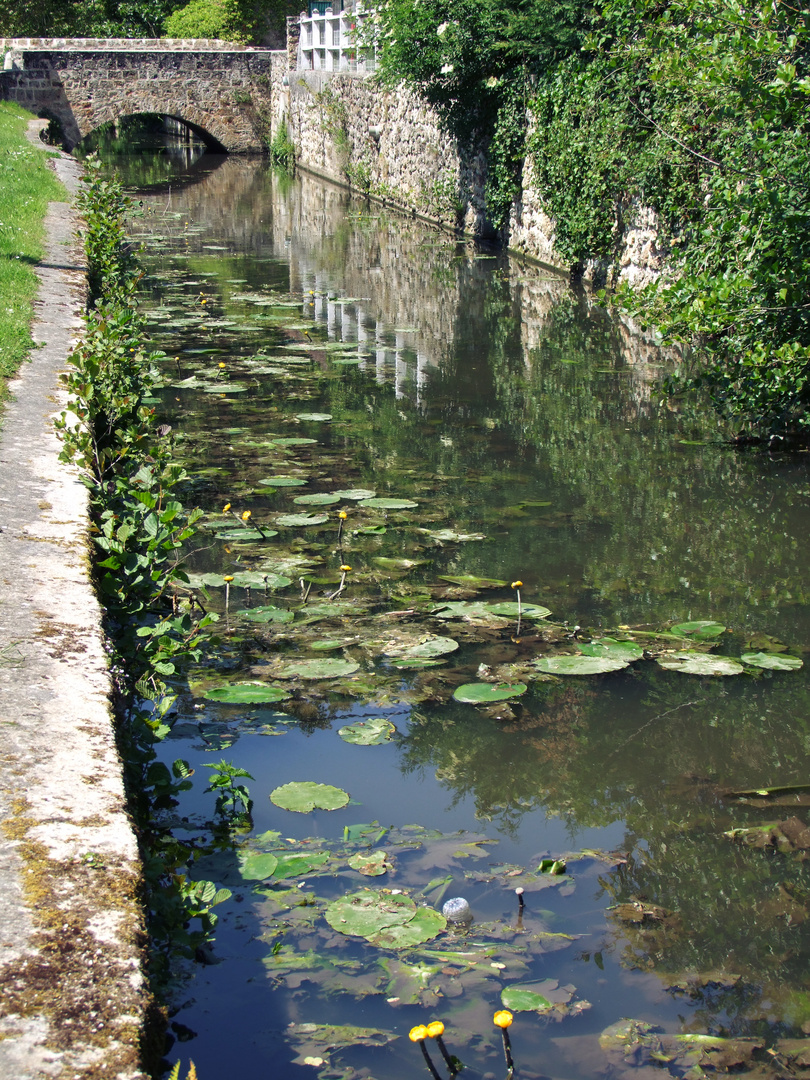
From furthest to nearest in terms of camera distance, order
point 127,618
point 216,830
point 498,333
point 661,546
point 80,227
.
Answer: point 80,227
point 498,333
point 661,546
point 127,618
point 216,830

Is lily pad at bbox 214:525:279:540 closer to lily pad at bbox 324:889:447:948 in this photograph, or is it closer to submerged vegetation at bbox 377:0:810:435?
lily pad at bbox 324:889:447:948

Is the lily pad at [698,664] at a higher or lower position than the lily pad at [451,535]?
lower

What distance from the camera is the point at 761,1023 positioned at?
2316mm

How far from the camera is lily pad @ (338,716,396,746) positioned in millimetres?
3350

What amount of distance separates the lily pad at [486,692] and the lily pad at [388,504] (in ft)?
5.94

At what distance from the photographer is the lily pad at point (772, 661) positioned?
12.4 ft

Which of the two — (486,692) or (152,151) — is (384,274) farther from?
(152,151)

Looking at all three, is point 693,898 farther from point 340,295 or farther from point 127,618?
point 340,295

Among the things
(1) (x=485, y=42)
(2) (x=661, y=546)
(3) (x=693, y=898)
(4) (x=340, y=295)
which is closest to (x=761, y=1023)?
(3) (x=693, y=898)

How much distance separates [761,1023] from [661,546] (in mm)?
2852

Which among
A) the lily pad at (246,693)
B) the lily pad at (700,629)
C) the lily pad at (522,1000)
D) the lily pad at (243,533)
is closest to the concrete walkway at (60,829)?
the lily pad at (246,693)

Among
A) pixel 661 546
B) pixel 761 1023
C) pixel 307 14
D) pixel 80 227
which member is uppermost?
pixel 307 14

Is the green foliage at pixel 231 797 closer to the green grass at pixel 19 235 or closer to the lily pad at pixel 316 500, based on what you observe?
the lily pad at pixel 316 500

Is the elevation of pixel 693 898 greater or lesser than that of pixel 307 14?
lesser
